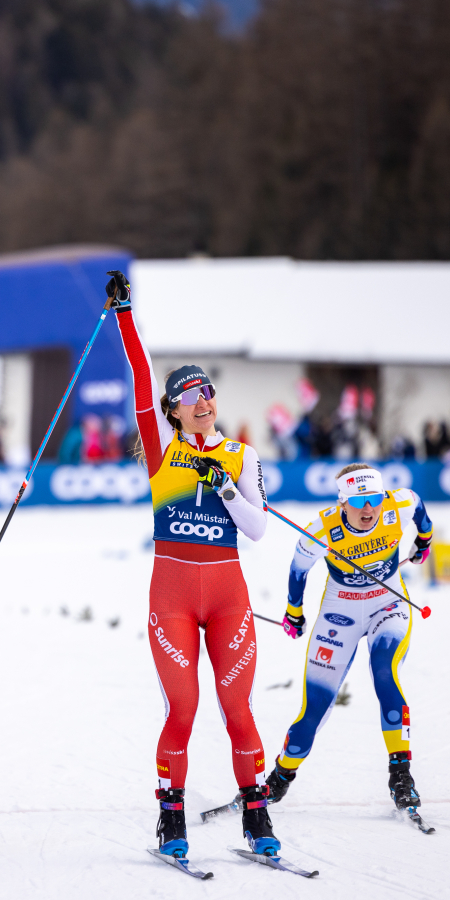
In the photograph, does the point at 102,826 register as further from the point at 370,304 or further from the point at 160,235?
the point at 160,235

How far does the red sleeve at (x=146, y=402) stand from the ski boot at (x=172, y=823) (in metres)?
A: 1.28

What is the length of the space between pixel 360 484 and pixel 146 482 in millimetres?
11960

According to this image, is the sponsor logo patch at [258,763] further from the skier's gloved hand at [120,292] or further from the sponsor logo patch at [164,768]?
the skier's gloved hand at [120,292]

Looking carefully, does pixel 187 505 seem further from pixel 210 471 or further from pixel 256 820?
pixel 256 820

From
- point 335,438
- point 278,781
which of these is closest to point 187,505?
point 278,781

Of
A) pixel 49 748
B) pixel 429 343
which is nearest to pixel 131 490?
pixel 49 748

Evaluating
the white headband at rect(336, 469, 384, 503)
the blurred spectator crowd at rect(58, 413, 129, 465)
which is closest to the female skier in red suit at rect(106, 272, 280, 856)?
the white headband at rect(336, 469, 384, 503)

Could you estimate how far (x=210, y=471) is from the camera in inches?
144

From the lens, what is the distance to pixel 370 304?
2831cm

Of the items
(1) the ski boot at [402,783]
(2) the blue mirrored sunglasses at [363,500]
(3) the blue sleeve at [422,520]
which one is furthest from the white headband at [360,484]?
(1) the ski boot at [402,783]

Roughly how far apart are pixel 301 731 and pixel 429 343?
77.2ft

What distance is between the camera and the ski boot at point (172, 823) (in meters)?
3.51

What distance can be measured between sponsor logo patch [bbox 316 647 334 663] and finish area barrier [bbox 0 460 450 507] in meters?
11.6

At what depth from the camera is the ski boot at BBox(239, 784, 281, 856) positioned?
351 cm
